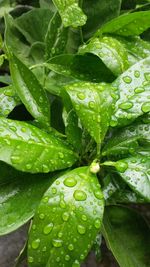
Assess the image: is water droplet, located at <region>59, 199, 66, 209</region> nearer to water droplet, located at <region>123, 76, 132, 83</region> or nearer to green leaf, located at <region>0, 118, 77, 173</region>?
green leaf, located at <region>0, 118, 77, 173</region>

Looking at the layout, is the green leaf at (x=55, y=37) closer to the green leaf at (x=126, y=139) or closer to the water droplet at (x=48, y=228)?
the green leaf at (x=126, y=139)

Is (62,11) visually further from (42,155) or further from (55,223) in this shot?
(55,223)

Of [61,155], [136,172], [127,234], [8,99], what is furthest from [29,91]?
[127,234]

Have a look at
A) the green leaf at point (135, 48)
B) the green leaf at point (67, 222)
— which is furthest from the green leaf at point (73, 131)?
the green leaf at point (135, 48)

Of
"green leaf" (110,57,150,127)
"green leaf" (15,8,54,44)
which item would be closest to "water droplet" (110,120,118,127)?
"green leaf" (110,57,150,127)

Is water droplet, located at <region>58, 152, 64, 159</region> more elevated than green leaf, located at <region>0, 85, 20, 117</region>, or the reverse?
green leaf, located at <region>0, 85, 20, 117</region>

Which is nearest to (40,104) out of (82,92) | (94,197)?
(82,92)
